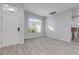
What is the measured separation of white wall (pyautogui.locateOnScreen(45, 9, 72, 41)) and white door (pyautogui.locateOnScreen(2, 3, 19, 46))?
1.63 meters

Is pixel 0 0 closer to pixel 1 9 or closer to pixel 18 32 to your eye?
pixel 1 9

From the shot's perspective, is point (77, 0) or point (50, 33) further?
point (50, 33)

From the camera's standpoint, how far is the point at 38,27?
392 centimetres

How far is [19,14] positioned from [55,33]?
2.22 m

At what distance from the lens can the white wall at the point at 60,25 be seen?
4.66m

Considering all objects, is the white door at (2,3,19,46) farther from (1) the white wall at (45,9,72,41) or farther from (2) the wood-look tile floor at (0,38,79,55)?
(1) the white wall at (45,9,72,41)

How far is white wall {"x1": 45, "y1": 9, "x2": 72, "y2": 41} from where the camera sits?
15.3ft

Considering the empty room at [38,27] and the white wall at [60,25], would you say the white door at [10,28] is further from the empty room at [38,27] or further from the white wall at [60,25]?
the white wall at [60,25]

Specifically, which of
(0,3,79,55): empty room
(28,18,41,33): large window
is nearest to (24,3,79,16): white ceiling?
(0,3,79,55): empty room

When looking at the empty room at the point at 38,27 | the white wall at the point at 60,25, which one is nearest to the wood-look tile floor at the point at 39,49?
the empty room at the point at 38,27

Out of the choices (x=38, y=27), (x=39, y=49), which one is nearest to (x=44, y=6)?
(x=38, y=27)

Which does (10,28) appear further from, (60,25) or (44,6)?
(60,25)

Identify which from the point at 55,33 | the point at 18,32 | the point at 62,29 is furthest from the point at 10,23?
the point at 62,29

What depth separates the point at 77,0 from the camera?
1855 mm
